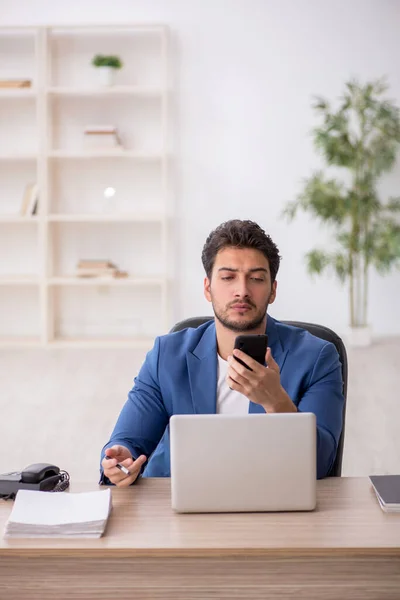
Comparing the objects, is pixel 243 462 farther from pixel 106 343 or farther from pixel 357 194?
pixel 106 343

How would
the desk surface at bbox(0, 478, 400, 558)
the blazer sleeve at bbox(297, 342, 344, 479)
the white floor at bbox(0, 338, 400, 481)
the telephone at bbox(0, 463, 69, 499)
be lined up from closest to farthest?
1. the desk surface at bbox(0, 478, 400, 558)
2. the telephone at bbox(0, 463, 69, 499)
3. the blazer sleeve at bbox(297, 342, 344, 479)
4. the white floor at bbox(0, 338, 400, 481)

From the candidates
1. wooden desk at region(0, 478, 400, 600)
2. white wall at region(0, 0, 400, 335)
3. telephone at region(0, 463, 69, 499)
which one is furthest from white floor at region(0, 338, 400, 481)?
wooden desk at region(0, 478, 400, 600)

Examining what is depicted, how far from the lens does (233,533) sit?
55.6 inches

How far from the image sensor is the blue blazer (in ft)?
6.27

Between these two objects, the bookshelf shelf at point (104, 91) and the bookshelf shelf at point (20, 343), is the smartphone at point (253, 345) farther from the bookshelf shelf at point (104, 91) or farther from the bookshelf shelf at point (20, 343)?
the bookshelf shelf at point (20, 343)

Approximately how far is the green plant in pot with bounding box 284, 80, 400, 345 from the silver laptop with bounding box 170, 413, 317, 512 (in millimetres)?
5179

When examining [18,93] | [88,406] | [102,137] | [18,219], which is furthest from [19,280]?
[88,406]

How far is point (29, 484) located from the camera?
5.41 ft

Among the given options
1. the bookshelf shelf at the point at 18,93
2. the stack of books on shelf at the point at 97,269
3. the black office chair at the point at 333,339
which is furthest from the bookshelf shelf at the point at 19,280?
the black office chair at the point at 333,339

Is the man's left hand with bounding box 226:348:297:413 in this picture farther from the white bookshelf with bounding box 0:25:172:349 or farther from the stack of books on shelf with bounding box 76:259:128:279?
the stack of books on shelf with bounding box 76:259:128:279

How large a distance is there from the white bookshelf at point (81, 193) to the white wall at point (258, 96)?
20cm

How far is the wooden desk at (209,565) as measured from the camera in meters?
1.35

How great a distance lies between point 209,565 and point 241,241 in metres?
0.85

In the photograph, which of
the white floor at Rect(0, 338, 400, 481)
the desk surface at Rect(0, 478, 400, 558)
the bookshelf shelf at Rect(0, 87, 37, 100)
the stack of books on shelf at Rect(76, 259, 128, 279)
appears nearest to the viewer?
the desk surface at Rect(0, 478, 400, 558)
